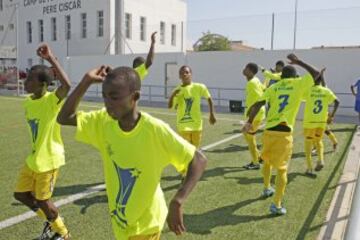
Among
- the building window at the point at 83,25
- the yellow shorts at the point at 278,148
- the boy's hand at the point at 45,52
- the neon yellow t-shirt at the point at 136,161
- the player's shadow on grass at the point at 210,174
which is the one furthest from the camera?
the building window at the point at 83,25

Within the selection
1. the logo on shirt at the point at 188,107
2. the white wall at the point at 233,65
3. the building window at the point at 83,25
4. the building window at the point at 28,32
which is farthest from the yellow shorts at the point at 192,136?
the building window at the point at 28,32

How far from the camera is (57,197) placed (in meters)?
6.23

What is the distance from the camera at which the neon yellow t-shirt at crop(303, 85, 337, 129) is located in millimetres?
7906

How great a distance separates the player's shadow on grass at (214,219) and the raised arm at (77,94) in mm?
2765

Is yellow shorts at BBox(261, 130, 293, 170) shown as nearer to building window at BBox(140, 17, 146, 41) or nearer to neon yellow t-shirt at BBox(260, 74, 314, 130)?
neon yellow t-shirt at BBox(260, 74, 314, 130)

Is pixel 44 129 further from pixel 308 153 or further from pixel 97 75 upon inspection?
pixel 308 153

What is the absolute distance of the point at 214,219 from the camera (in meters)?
5.44

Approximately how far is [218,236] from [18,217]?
8.46 feet

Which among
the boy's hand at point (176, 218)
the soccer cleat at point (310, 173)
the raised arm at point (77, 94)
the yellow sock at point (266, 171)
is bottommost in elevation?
the soccer cleat at point (310, 173)

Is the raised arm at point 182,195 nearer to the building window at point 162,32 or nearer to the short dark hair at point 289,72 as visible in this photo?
the short dark hair at point 289,72

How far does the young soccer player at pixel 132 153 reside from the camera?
246 cm

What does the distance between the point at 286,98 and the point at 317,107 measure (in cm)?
268

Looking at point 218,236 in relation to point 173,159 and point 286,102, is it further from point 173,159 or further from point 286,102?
point 173,159

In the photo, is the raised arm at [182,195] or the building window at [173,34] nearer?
the raised arm at [182,195]
